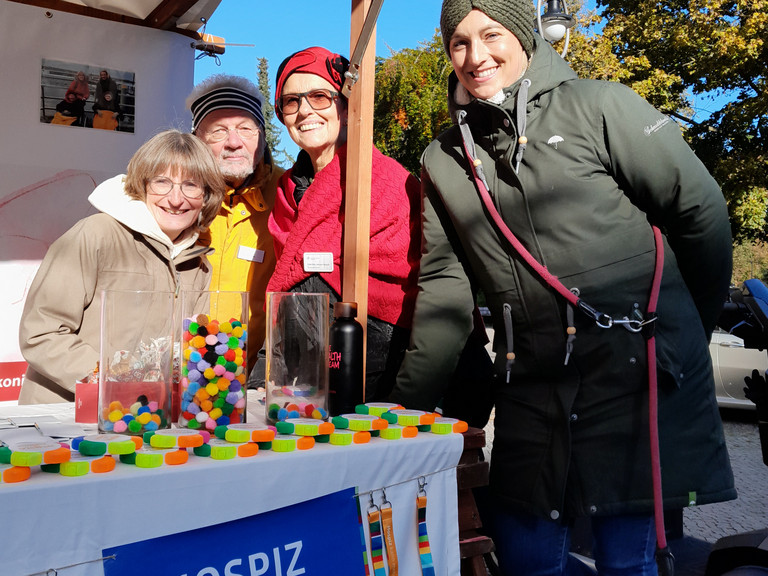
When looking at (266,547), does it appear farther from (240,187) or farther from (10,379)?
(10,379)

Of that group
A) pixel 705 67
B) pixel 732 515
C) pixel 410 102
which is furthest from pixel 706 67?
pixel 732 515

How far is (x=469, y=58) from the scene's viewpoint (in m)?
1.93

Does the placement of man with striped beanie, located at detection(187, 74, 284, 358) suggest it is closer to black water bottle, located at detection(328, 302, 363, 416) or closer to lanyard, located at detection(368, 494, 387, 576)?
black water bottle, located at detection(328, 302, 363, 416)

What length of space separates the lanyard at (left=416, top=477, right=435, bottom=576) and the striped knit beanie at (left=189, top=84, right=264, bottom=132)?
1950mm

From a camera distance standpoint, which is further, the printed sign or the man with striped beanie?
the printed sign

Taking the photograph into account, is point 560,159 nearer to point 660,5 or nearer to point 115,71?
point 115,71

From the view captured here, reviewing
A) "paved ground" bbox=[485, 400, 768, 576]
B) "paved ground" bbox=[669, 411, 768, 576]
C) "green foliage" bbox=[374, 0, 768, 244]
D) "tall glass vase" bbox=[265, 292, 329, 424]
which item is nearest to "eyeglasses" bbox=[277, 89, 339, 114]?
"tall glass vase" bbox=[265, 292, 329, 424]

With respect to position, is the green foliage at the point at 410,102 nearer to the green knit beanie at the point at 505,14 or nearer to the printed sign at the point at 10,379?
the printed sign at the point at 10,379

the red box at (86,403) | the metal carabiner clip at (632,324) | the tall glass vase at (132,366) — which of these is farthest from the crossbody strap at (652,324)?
the red box at (86,403)

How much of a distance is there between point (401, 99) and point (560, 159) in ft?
52.1

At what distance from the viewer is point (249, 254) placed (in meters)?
2.77

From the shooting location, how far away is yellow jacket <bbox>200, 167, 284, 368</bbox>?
274 cm

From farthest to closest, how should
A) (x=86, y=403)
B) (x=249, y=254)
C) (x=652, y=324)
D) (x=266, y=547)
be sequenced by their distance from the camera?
(x=249, y=254) → (x=652, y=324) → (x=86, y=403) → (x=266, y=547)

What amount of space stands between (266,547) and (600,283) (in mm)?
1080
